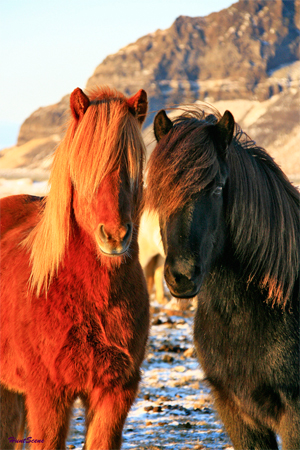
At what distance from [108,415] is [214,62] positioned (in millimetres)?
65505

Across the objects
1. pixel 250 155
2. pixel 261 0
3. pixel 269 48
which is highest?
pixel 250 155

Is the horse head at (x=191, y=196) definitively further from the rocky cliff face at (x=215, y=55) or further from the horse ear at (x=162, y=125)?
the rocky cliff face at (x=215, y=55)

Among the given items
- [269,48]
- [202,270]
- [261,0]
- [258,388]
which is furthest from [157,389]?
[261,0]

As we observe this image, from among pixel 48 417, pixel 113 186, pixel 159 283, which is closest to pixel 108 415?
pixel 48 417

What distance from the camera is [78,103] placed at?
2180 millimetres

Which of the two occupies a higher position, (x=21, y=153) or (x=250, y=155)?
(x=250, y=155)

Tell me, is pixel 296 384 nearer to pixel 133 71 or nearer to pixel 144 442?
pixel 144 442

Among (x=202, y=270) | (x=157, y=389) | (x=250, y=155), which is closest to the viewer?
(x=202, y=270)

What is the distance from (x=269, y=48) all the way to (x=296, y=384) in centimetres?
6212

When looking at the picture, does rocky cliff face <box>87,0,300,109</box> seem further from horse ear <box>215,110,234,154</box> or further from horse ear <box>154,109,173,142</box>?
horse ear <box>215,110,234,154</box>

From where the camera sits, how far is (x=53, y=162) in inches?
92.0

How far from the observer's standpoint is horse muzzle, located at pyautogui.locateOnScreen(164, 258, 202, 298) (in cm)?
192

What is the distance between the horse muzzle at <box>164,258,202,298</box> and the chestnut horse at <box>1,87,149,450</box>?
10.4 inches

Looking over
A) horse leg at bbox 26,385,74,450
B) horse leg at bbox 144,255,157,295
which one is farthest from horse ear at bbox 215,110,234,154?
horse leg at bbox 144,255,157,295
